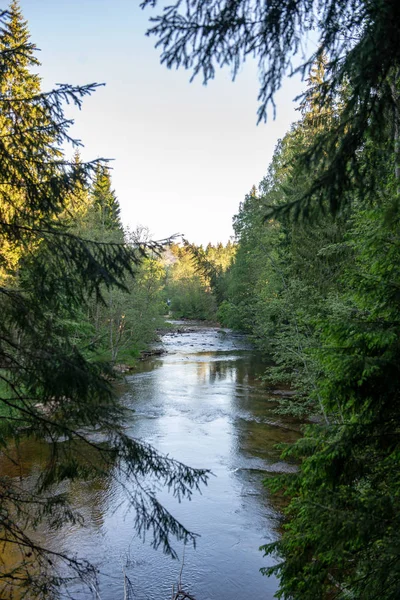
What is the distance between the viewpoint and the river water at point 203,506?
7770 millimetres

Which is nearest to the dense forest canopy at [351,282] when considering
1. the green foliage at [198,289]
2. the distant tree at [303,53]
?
the distant tree at [303,53]

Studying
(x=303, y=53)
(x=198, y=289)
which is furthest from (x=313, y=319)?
(x=198, y=289)

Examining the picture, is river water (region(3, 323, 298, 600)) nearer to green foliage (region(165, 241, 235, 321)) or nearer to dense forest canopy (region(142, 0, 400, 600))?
dense forest canopy (region(142, 0, 400, 600))

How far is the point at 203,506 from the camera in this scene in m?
10.1

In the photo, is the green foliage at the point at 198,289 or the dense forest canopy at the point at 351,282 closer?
the dense forest canopy at the point at 351,282

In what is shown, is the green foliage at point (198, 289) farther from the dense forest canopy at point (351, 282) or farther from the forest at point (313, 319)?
the dense forest canopy at point (351, 282)

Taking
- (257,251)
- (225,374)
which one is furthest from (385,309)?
(257,251)

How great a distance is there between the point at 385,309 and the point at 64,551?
717cm

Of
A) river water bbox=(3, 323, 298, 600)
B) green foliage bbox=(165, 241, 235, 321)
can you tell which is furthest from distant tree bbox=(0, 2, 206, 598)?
green foliage bbox=(165, 241, 235, 321)

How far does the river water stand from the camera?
7.77 metres

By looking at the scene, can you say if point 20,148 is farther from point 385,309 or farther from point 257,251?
point 257,251

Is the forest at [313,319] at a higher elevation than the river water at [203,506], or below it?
higher

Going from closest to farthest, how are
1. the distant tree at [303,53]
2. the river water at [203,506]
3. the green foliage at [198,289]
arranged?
the distant tree at [303,53] → the river water at [203,506] → the green foliage at [198,289]

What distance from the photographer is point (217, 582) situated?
775cm
